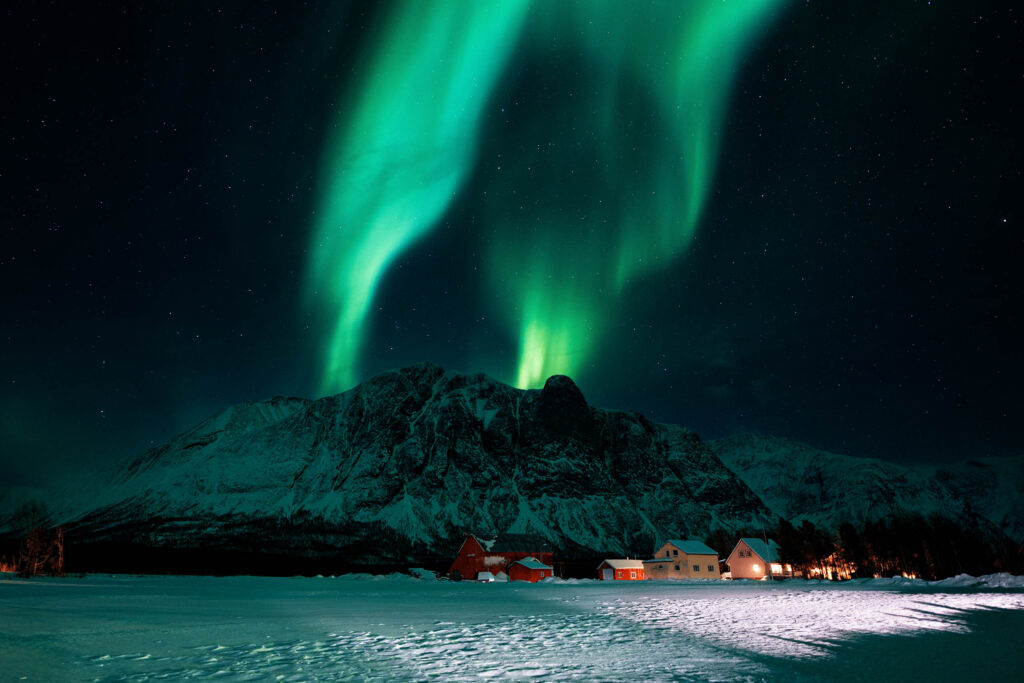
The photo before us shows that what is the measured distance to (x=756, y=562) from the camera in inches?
4429

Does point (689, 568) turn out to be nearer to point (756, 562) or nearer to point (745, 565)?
point (745, 565)

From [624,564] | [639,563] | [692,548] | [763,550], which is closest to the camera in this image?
[763,550]

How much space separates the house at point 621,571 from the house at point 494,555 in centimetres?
1971

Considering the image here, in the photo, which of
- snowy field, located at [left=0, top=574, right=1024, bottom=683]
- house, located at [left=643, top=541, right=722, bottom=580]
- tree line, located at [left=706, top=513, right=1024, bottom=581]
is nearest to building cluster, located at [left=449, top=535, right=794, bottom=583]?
house, located at [left=643, top=541, right=722, bottom=580]

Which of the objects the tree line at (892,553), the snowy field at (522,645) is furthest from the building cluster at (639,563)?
the snowy field at (522,645)

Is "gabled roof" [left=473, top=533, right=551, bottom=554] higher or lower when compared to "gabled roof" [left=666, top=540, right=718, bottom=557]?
higher

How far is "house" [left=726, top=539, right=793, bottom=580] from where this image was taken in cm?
11081

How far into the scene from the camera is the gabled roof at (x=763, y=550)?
370 ft

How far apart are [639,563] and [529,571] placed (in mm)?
21421

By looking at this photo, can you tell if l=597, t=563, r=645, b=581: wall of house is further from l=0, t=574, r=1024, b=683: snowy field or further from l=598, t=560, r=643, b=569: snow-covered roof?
l=0, t=574, r=1024, b=683: snowy field

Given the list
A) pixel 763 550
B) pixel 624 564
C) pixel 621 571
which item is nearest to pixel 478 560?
pixel 621 571

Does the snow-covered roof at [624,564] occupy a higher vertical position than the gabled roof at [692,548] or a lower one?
lower

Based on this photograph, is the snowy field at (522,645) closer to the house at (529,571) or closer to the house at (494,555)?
the house at (529,571)

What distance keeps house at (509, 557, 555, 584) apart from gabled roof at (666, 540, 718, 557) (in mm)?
25299
